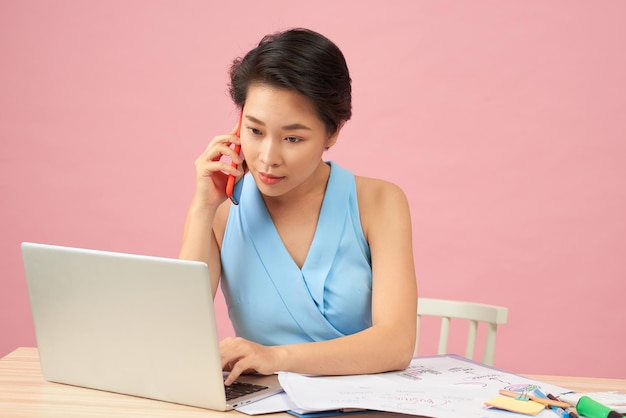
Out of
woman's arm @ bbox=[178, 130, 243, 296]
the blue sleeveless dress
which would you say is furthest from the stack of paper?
woman's arm @ bbox=[178, 130, 243, 296]

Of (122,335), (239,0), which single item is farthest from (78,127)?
(122,335)

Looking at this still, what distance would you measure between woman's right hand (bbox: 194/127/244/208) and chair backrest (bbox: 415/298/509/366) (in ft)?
2.06

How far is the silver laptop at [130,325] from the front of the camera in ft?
4.23

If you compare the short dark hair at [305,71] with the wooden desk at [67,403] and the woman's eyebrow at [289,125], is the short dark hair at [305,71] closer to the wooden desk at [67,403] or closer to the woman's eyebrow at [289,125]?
the woman's eyebrow at [289,125]

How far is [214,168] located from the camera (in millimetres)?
1860

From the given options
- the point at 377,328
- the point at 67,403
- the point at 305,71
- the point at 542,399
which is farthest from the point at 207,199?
the point at 542,399

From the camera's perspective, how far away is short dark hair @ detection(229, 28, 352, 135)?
67.2 inches

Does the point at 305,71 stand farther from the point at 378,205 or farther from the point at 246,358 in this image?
the point at 246,358

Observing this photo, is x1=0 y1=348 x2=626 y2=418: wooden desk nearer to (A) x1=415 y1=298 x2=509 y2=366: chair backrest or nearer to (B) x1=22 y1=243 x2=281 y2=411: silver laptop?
(B) x1=22 y1=243 x2=281 y2=411: silver laptop

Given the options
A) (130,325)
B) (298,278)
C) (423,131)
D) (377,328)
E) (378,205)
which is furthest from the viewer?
(423,131)

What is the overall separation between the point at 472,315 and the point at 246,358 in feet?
2.73

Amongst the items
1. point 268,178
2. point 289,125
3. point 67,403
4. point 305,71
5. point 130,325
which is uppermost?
point 305,71

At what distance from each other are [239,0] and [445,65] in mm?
838

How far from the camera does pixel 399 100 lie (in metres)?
3.32
